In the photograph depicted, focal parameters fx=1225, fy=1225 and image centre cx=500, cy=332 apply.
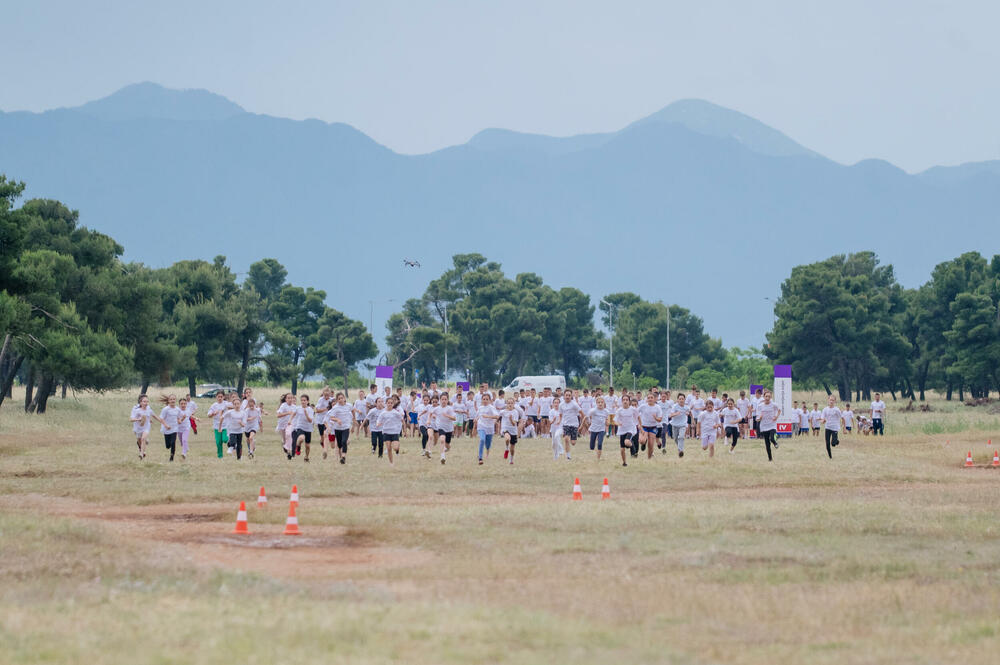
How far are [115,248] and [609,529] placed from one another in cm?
5306

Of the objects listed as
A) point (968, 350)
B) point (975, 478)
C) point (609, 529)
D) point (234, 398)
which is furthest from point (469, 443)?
point (968, 350)

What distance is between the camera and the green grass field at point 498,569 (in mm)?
9102

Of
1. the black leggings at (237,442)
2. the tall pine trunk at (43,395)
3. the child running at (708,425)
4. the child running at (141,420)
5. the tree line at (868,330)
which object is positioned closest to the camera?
the child running at (141,420)

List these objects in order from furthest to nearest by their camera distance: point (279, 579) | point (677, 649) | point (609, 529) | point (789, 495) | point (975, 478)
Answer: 1. point (975, 478)
2. point (789, 495)
3. point (609, 529)
4. point (279, 579)
5. point (677, 649)

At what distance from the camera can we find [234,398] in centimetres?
2986

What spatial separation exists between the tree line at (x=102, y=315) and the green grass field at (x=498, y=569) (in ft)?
62.9

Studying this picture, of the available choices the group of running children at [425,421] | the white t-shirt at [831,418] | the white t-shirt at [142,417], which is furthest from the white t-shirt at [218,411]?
the white t-shirt at [831,418]

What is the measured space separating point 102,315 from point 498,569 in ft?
164

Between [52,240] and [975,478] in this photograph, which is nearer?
[975,478]

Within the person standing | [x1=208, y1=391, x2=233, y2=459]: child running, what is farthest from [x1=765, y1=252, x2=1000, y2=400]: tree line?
[x1=208, y1=391, x2=233, y2=459]: child running

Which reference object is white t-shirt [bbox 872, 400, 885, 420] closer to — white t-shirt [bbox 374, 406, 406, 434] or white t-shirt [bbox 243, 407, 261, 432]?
white t-shirt [bbox 374, 406, 406, 434]

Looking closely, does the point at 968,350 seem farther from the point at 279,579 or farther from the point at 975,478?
the point at 279,579

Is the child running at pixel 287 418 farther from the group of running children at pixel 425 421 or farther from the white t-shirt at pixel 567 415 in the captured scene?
the white t-shirt at pixel 567 415

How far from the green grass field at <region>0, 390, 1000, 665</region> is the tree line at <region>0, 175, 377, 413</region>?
754 inches
